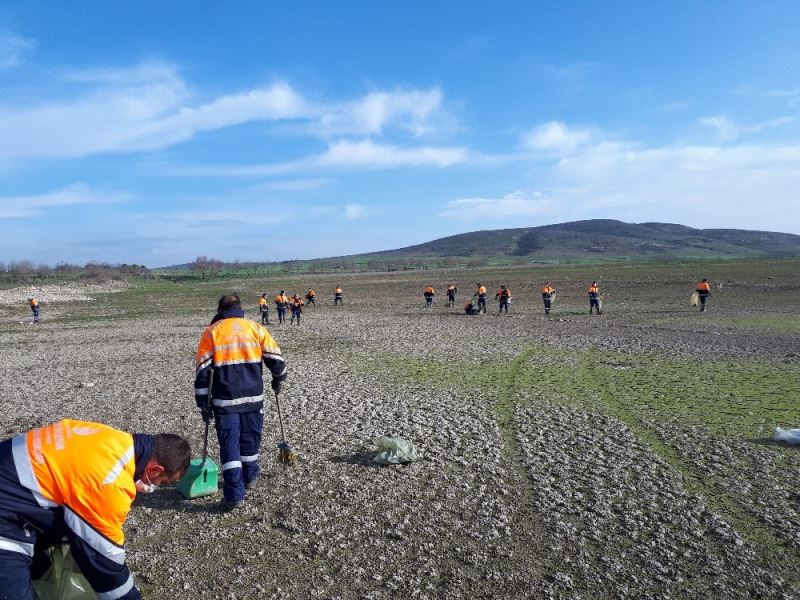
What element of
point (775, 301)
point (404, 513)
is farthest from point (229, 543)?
point (775, 301)

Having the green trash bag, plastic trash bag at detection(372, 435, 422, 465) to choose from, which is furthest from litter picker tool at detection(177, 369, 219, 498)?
the green trash bag

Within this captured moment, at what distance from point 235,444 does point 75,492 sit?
10.6 ft

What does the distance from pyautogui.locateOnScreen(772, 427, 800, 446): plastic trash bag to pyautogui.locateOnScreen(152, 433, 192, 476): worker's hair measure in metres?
8.65

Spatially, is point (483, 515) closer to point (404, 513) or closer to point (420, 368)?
point (404, 513)

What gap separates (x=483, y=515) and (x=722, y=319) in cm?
2255

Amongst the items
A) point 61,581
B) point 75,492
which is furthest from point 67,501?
point 61,581

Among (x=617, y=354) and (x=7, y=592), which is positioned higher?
(x=7, y=592)

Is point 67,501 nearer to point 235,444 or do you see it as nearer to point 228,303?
A: point 235,444

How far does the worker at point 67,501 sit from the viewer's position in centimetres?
319

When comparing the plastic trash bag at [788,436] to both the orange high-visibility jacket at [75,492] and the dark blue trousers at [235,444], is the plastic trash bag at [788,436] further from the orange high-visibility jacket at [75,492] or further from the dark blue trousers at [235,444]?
the orange high-visibility jacket at [75,492]

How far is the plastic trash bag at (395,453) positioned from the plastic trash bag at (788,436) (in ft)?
18.1

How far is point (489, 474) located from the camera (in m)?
7.41

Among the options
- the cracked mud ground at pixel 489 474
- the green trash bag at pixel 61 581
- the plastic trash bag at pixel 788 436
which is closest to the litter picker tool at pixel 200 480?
the cracked mud ground at pixel 489 474

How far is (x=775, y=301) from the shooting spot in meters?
31.9
